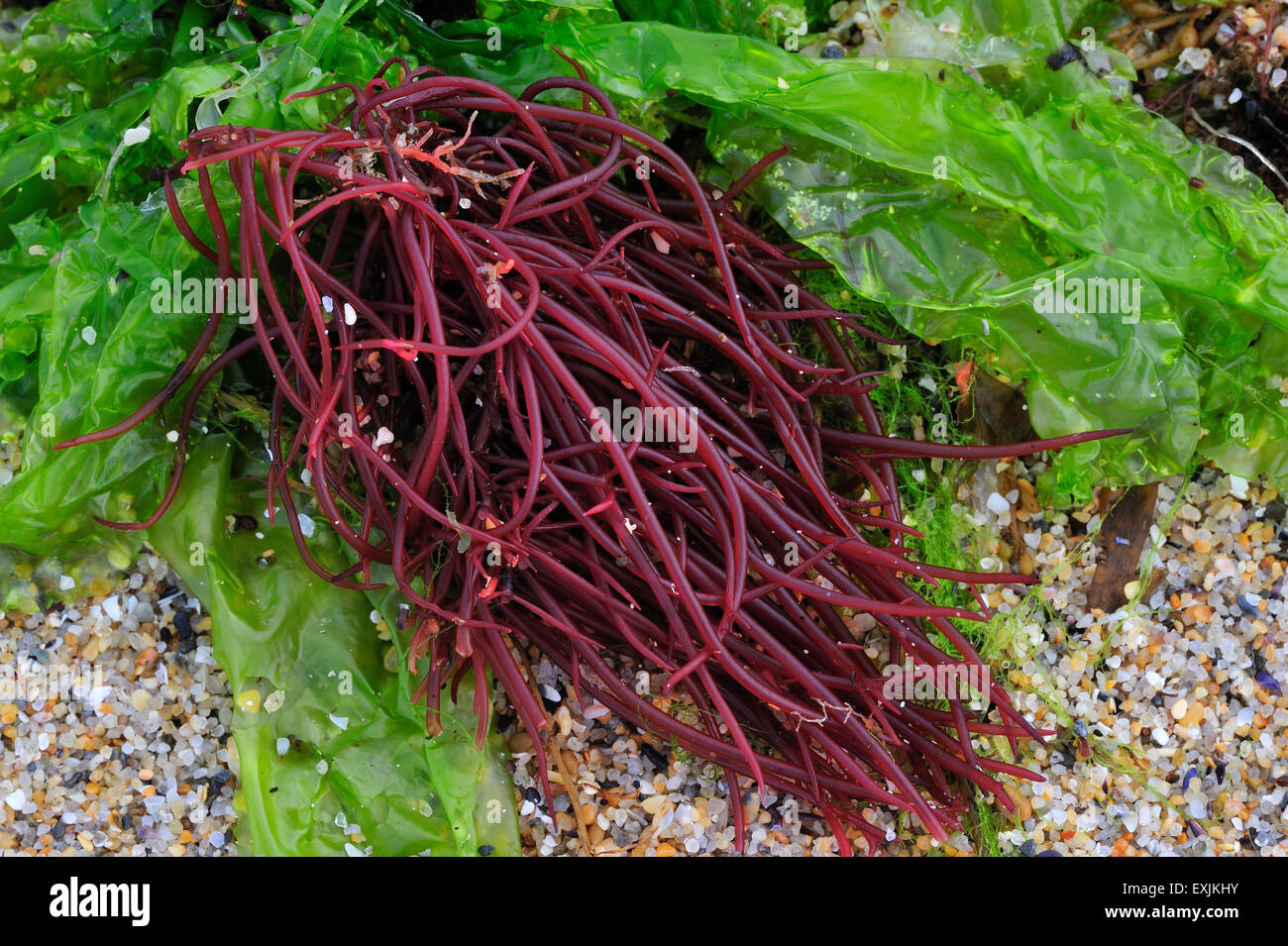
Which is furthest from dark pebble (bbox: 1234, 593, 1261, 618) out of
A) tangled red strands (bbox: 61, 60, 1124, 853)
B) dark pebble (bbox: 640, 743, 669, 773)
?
dark pebble (bbox: 640, 743, 669, 773)

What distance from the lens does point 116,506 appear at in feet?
4.14

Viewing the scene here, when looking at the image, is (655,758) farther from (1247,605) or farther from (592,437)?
(1247,605)

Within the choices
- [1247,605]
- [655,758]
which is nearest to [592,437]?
[655,758]

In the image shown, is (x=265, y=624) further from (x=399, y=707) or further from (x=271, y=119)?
(x=271, y=119)

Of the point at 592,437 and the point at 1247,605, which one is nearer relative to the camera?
the point at 592,437

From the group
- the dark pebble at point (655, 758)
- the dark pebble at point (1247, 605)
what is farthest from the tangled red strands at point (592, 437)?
the dark pebble at point (1247, 605)

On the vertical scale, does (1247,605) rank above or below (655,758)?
above

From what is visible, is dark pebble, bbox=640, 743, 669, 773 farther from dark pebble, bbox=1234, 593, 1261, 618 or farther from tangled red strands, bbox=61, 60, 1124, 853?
dark pebble, bbox=1234, 593, 1261, 618

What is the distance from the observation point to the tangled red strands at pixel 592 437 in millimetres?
1081

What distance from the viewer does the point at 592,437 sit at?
1.14m

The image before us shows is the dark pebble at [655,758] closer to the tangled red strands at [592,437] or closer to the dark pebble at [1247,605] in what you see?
the tangled red strands at [592,437]

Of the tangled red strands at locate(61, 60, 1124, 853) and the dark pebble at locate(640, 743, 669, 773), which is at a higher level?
the tangled red strands at locate(61, 60, 1124, 853)

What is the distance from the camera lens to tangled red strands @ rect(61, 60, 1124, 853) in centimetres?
108
